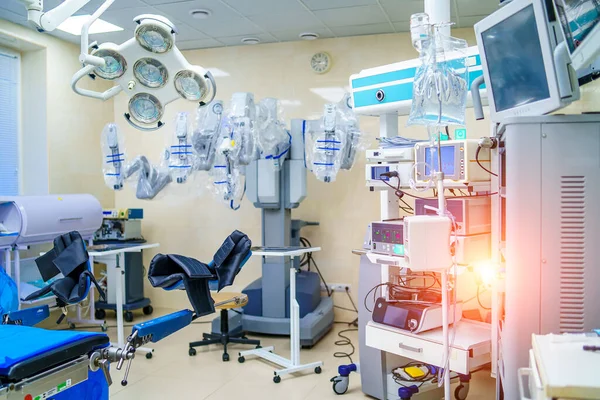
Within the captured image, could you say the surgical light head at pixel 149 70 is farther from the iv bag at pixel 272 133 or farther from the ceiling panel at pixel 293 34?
the ceiling panel at pixel 293 34

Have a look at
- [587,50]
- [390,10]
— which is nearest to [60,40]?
[390,10]

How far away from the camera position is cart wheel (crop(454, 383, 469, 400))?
3338mm

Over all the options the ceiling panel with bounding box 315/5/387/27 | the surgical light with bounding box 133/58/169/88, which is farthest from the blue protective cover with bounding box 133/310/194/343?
the ceiling panel with bounding box 315/5/387/27

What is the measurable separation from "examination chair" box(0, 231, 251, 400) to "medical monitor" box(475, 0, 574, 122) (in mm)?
1323

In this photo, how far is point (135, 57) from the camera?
2.54 m

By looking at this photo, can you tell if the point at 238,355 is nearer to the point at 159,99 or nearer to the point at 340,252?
the point at 340,252

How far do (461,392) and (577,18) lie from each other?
8.09ft

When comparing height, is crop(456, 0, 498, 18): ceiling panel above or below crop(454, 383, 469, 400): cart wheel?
above

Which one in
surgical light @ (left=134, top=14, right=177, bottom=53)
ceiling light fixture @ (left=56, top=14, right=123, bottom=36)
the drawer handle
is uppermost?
ceiling light fixture @ (left=56, top=14, right=123, bottom=36)

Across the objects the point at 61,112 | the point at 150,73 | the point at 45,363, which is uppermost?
the point at 61,112

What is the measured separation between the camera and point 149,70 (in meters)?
2.61

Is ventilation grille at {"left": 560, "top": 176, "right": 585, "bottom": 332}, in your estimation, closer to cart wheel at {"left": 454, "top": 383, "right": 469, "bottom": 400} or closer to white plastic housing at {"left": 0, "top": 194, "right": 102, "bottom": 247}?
cart wheel at {"left": 454, "top": 383, "right": 469, "bottom": 400}

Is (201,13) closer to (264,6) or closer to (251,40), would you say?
(264,6)

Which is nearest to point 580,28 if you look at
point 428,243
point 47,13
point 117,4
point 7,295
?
point 428,243
